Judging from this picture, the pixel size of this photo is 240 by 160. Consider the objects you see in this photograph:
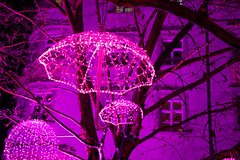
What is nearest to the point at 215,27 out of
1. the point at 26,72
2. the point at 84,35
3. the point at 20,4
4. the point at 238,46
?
the point at 238,46

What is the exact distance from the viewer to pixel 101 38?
3.32 meters

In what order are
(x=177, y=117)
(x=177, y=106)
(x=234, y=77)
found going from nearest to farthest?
(x=234, y=77)
(x=177, y=117)
(x=177, y=106)

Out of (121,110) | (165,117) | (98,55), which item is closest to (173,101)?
(165,117)

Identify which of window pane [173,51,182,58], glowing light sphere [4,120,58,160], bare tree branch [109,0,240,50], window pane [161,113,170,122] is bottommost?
glowing light sphere [4,120,58,160]

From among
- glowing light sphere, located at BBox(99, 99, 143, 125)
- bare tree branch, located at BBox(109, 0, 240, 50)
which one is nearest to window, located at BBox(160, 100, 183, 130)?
glowing light sphere, located at BBox(99, 99, 143, 125)

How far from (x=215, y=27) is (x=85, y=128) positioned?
414cm

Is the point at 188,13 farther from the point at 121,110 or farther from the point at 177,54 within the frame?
the point at 177,54

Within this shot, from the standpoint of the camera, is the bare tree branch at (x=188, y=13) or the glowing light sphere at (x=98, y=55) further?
the glowing light sphere at (x=98, y=55)

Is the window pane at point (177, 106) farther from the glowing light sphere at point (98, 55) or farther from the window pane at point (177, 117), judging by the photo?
the glowing light sphere at point (98, 55)

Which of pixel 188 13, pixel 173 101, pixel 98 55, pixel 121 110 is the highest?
pixel 188 13

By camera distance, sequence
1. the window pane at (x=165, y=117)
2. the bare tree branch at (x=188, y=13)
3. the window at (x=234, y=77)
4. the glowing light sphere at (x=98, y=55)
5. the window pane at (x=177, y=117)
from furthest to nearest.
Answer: the window pane at (x=177, y=117) < the window pane at (x=165, y=117) < the window at (x=234, y=77) < the glowing light sphere at (x=98, y=55) < the bare tree branch at (x=188, y=13)

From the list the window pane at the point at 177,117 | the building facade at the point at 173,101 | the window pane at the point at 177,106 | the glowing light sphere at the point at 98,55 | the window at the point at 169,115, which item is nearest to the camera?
the glowing light sphere at the point at 98,55

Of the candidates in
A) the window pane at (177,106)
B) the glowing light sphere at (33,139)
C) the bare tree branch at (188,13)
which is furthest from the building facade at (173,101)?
the bare tree branch at (188,13)

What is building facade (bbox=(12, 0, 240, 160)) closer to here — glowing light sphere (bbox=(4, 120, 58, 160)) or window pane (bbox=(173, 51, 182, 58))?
window pane (bbox=(173, 51, 182, 58))
